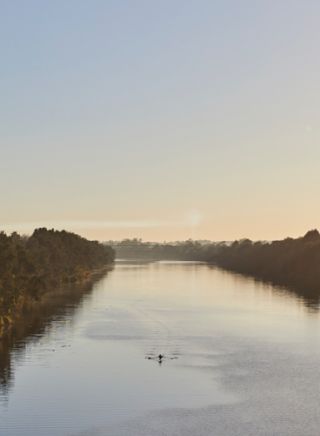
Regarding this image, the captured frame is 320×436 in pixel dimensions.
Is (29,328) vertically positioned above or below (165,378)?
above

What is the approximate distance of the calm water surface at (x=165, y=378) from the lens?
68.5 m

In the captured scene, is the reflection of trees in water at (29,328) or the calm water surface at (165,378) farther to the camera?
the reflection of trees in water at (29,328)

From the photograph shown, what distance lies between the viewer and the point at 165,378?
88.5 m

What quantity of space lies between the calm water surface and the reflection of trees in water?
889 millimetres

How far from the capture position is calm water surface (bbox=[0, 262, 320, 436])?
6850 cm

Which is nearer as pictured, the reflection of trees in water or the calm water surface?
the calm water surface

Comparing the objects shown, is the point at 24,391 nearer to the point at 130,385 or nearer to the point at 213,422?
the point at 130,385

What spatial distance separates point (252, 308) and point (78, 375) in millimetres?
93121

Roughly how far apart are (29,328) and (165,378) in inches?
1923

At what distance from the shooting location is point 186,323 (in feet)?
475

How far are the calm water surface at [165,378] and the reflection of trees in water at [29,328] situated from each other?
2.92ft

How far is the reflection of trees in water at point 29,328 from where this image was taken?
91500 millimetres

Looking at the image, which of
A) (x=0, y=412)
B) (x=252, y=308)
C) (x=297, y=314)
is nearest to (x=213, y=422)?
(x=0, y=412)

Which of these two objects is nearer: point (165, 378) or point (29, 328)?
point (165, 378)
